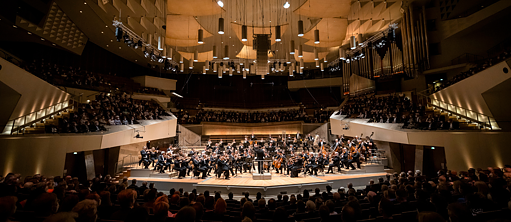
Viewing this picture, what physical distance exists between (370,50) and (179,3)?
14.7 m

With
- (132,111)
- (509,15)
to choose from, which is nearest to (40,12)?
(132,111)

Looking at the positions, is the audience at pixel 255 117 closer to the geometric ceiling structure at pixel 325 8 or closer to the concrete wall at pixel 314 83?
the concrete wall at pixel 314 83

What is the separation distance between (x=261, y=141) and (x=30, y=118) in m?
10.6

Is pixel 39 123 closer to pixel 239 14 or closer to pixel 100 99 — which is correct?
pixel 100 99

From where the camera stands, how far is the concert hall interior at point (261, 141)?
5.07m

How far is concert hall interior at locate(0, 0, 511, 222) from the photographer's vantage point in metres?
5.07

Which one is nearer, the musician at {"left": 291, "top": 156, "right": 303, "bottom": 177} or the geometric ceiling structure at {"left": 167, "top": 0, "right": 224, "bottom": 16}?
the geometric ceiling structure at {"left": 167, "top": 0, "right": 224, "bottom": 16}

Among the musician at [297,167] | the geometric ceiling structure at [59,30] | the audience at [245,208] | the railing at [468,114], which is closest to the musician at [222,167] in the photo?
the musician at [297,167]

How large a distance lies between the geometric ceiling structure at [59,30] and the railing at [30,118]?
4.41 metres

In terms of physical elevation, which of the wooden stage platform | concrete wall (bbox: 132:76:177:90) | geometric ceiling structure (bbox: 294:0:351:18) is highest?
geometric ceiling structure (bbox: 294:0:351:18)

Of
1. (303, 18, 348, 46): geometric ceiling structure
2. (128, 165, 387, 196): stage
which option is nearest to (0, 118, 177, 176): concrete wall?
(128, 165, 387, 196): stage

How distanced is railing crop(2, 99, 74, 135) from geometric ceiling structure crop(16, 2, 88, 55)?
14.5 feet

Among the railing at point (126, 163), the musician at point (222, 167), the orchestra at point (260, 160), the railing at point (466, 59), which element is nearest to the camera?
the musician at point (222, 167)

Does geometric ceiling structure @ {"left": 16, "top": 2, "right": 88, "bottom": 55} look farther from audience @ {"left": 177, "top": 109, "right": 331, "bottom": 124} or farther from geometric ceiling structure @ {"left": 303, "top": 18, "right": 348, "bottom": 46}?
geometric ceiling structure @ {"left": 303, "top": 18, "right": 348, "bottom": 46}
